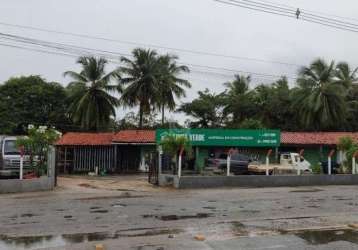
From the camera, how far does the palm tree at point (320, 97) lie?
4947cm

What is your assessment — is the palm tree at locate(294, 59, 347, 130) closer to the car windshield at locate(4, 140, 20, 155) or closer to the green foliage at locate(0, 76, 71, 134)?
the green foliage at locate(0, 76, 71, 134)

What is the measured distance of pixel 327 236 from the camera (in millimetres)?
10133

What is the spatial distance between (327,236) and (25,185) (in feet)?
44.2

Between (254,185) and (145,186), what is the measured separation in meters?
4.82

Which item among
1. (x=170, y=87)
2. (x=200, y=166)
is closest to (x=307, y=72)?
(x=170, y=87)

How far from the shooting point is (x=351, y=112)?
177 ft

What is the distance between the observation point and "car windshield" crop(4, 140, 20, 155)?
24219mm

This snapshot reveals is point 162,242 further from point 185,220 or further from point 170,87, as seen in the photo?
point 170,87

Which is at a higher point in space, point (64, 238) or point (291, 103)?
point (291, 103)

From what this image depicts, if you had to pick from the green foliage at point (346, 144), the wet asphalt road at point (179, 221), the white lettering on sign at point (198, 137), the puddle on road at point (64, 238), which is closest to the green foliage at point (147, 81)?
the white lettering on sign at point (198, 137)

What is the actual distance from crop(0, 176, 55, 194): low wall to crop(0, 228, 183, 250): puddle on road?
10.1 meters

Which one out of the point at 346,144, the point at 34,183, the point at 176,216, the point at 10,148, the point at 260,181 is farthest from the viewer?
the point at 346,144

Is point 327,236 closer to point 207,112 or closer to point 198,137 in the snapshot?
point 198,137

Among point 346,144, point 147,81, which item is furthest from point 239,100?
point 346,144
